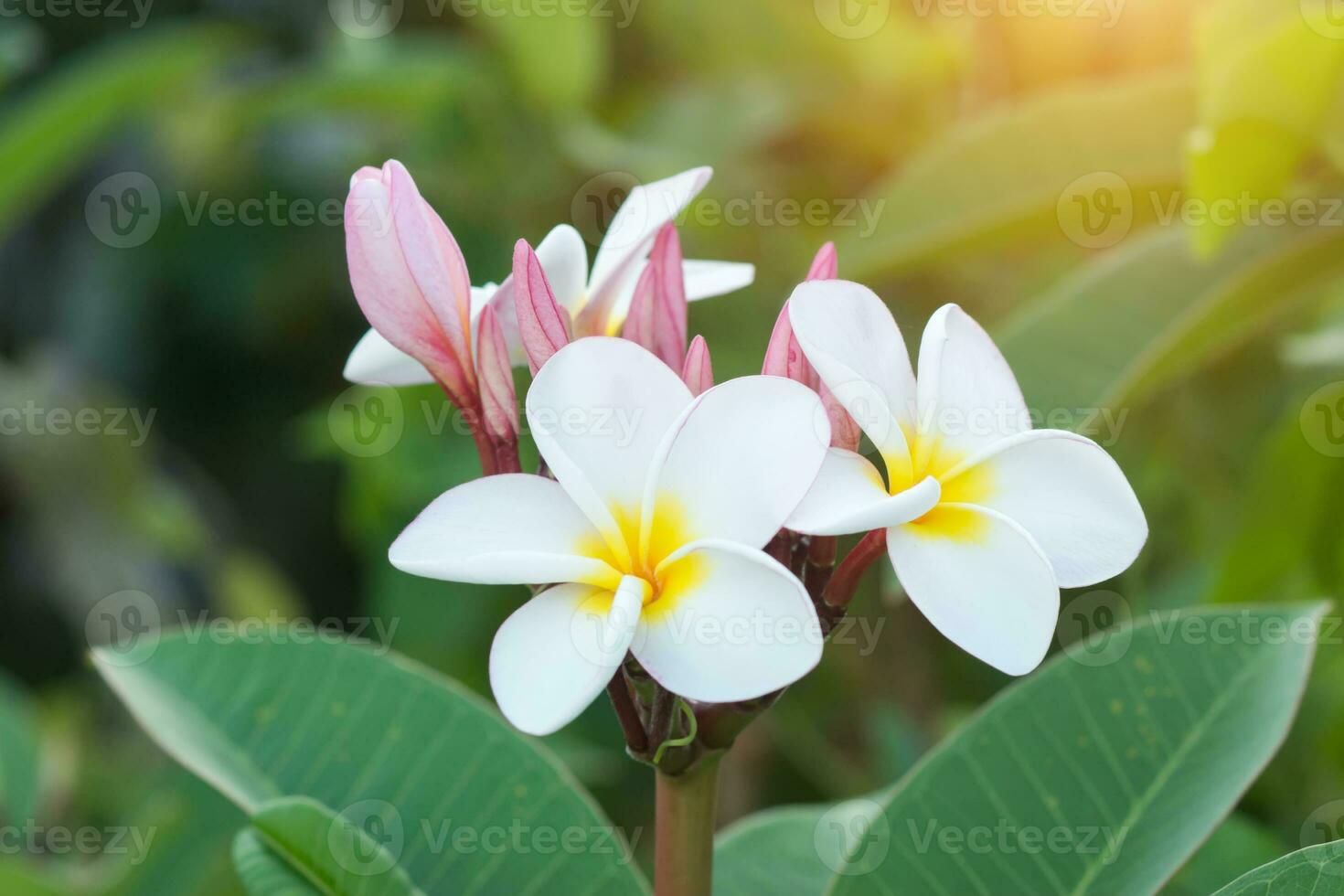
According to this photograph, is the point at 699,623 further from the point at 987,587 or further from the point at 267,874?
the point at 267,874

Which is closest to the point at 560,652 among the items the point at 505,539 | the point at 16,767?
the point at 505,539

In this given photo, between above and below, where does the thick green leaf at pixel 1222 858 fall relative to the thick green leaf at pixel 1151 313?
below

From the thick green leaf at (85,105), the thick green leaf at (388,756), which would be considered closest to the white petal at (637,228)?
the thick green leaf at (388,756)

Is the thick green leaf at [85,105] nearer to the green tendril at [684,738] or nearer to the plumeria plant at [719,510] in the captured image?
the plumeria plant at [719,510]

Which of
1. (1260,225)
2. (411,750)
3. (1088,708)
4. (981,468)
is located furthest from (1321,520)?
(411,750)

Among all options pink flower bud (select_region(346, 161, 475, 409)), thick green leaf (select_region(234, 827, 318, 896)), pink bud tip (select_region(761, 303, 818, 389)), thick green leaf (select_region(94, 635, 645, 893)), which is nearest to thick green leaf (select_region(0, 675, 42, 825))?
thick green leaf (select_region(94, 635, 645, 893))

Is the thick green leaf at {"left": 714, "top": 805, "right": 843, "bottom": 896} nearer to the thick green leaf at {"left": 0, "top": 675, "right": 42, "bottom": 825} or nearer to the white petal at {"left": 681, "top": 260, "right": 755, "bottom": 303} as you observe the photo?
the white petal at {"left": 681, "top": 260, "right": 755, "bottom": 303}

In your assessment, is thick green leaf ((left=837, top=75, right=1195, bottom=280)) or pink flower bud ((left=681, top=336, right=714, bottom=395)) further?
thick green leaf ((left=837, top=75, right=1195, bottom=280))
